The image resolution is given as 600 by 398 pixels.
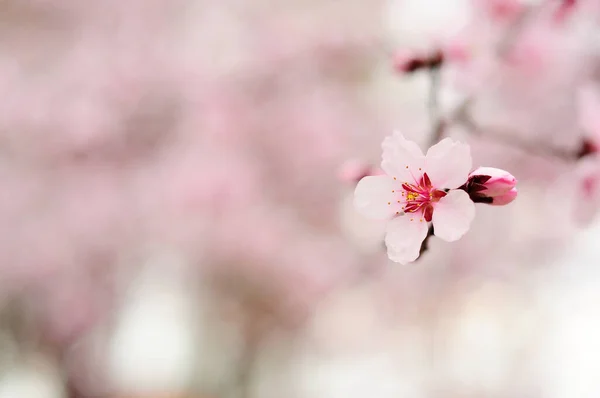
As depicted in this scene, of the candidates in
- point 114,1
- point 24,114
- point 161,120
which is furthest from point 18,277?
point 114,1

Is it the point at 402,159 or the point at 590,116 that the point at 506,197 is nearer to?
the point at 402,159

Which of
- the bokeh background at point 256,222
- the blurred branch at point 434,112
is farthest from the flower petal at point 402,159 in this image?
the bokeh background at point 256,222

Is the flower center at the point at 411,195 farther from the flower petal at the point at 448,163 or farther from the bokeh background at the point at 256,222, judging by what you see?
the bokeh background at the point at 256,222

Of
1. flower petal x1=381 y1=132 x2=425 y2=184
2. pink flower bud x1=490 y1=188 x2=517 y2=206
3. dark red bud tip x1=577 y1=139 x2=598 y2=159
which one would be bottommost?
pink flower bud x1=490 y1=188 x2=517 y2=206

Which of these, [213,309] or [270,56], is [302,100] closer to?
[270,56]

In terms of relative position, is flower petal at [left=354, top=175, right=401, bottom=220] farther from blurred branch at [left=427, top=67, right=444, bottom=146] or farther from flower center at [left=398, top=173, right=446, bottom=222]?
blurred branch at [left=427, top=67, right=444, bottom=146]

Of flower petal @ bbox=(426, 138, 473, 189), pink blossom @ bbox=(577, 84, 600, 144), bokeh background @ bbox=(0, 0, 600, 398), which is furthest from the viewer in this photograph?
bokeh background @ bbox=(0, 0, 600, 398)

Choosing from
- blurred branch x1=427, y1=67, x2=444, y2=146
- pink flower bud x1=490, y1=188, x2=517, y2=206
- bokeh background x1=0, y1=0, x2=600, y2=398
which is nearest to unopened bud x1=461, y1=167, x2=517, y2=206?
pink flower bud x1=490, y1=188, x2=517, y2=206
